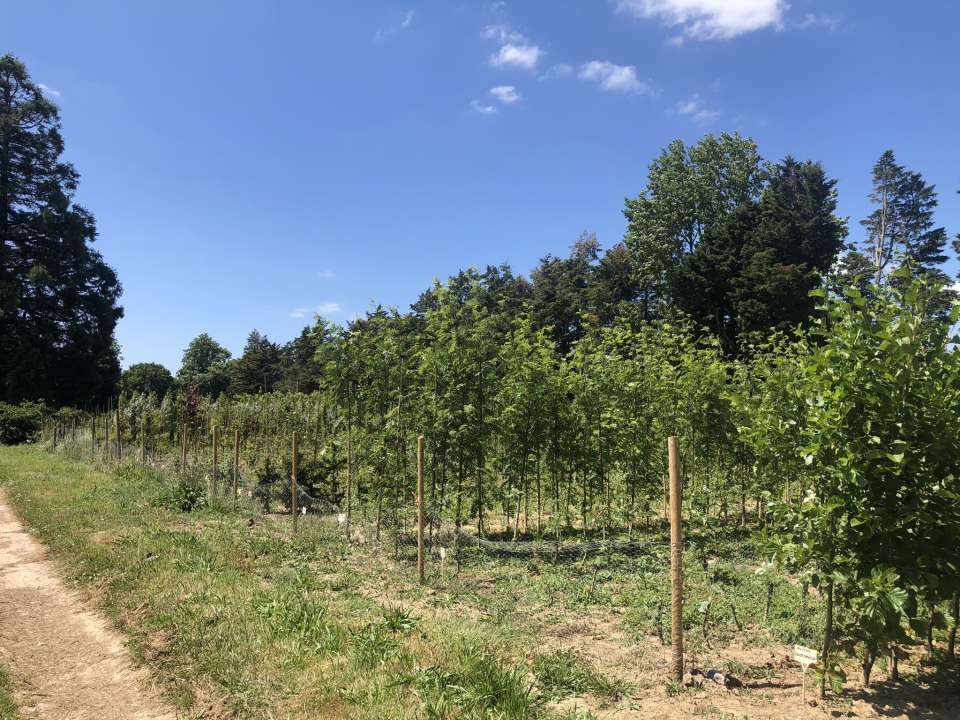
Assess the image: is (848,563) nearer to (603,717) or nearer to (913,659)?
(913,659)

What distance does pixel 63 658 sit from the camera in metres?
5.07

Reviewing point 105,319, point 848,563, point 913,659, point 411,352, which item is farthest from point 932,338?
point 105,319

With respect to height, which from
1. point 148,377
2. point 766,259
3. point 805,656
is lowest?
point 805,656

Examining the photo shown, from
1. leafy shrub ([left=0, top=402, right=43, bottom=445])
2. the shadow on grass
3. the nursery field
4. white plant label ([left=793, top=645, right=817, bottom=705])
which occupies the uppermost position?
leafy shrub ([left=0, top=402, right=43, bottom=445])

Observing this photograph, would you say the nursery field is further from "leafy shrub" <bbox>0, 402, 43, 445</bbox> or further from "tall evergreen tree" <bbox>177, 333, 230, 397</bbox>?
"tall evergreen tree" <bbox>177, 333, 230, 397</bbox>

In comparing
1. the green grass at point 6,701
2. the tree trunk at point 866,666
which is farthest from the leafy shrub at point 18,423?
the tree trunk at point 866,666

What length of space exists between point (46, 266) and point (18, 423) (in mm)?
12853

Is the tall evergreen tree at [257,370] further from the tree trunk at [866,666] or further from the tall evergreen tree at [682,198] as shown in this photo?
the tree trunk at [866,666]

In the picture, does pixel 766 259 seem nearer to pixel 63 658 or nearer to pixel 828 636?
pixel 828 636

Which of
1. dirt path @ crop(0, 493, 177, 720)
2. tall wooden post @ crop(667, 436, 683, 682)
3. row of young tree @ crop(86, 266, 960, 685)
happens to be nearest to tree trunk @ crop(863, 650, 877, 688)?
row of young tree @ crop(86, 266, 960, 685)

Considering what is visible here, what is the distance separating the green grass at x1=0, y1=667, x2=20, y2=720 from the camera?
4030mm

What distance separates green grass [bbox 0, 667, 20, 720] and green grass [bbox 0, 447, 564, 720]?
0.84 meters

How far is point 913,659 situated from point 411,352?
7.01m

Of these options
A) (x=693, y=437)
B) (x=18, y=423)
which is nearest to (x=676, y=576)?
(x=693, y=437)
